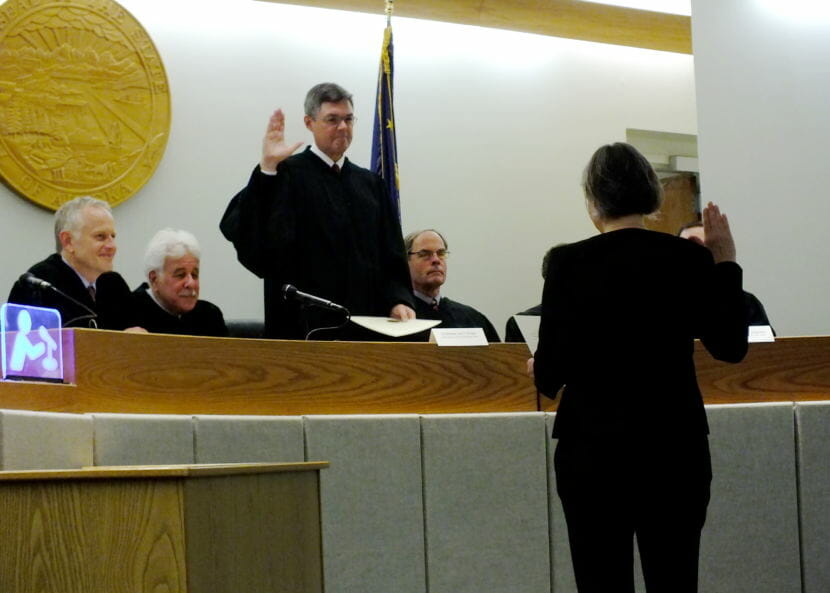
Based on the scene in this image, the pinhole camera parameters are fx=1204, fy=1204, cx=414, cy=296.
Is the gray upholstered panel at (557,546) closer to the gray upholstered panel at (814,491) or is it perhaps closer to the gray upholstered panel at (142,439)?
the gray upholstered panel at (814,491)

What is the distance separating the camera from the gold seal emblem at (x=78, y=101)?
17.4 ft

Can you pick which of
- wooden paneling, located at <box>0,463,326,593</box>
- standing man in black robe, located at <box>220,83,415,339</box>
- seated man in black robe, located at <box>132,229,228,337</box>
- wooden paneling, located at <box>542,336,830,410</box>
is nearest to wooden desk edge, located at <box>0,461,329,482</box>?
wooden paneling, located at <box>0,463,326,593</box>

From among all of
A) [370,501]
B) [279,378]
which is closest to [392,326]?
[279,378]

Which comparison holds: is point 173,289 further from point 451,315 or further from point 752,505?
point 752,505

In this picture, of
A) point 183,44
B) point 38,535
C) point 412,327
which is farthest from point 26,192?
point 38,535

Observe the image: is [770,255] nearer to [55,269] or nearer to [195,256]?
[195,256]

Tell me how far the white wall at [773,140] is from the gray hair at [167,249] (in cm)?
287

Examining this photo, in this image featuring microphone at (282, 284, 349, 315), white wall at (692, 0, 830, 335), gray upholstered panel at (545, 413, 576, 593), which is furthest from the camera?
white wall at (692, 0, 830, 335)

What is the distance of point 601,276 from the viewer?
2.36 m

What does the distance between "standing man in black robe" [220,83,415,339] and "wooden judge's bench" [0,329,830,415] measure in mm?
370

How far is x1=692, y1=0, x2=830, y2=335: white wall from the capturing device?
5605 mm

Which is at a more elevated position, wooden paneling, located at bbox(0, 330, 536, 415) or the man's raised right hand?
the man's raised right hand

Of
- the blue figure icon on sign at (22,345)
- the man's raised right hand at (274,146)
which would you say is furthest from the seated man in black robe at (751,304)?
the blue figure icon on sign at (22,345)

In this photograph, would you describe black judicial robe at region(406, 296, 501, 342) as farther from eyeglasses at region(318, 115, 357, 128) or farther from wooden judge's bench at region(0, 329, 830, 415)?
wooden judge's bench at region(0, 329, 830, 415)
